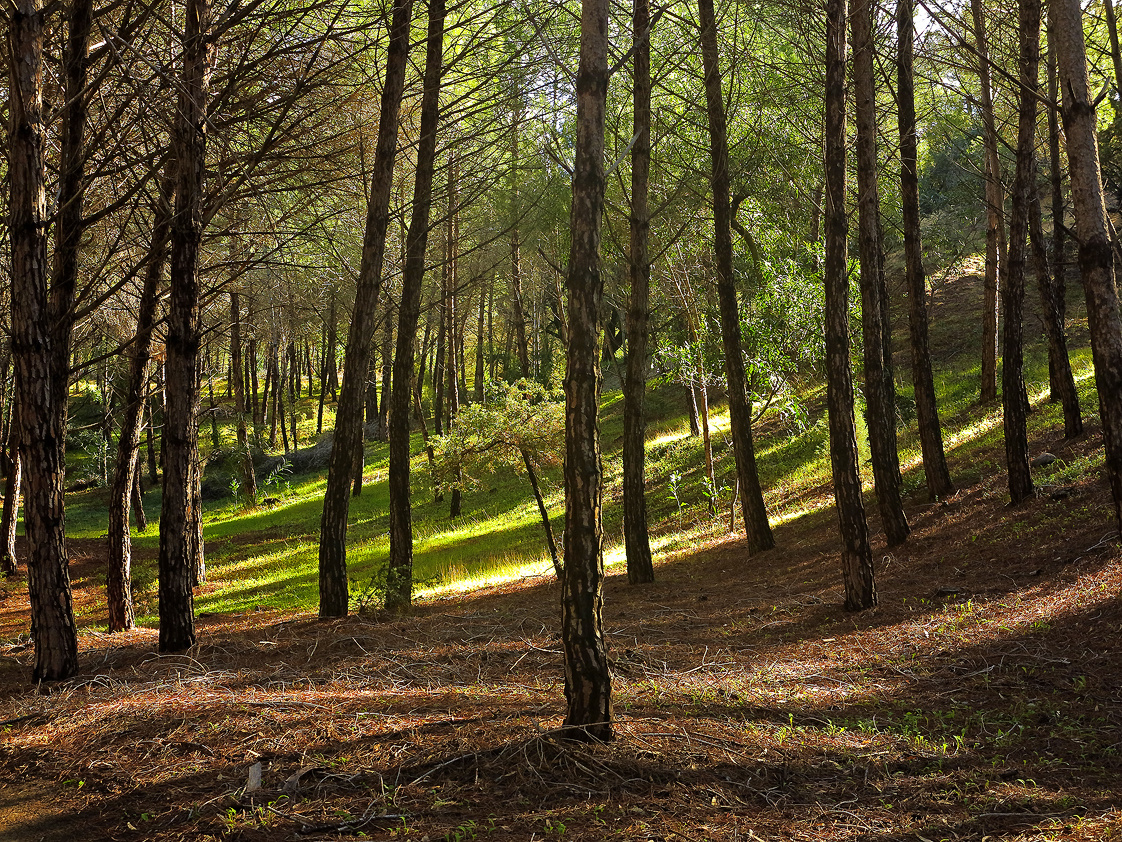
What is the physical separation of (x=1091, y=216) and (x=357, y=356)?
7.24 m

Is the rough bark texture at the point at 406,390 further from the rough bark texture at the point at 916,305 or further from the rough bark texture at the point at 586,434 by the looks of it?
the rough bark texture at the point at 916,305

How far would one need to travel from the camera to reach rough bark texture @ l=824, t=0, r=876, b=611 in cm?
783

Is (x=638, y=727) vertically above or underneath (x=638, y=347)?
underneath

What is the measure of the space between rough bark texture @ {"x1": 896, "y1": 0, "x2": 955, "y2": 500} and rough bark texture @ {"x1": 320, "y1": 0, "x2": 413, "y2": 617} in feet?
23.2

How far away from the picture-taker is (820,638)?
7336 mm

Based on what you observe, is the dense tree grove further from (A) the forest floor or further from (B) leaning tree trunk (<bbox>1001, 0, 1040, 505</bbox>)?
(A) the forest floor

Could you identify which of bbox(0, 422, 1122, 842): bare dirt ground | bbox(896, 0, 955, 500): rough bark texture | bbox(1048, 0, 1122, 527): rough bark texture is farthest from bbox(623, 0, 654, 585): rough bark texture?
bbox(1048, 0, 1122, 527): rough bark texture

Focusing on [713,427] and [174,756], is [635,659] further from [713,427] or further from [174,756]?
[713,427]

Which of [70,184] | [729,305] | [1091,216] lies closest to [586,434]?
[1091,216]

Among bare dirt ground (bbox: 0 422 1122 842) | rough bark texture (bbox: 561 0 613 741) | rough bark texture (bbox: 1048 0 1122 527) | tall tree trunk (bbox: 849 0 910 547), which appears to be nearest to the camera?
bare dirt ground (bbox: 0 422 1122 842)

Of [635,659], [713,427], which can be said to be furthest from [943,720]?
[713,427]

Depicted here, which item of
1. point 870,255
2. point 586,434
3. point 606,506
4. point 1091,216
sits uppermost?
point 870,255

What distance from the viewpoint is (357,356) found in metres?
9.34

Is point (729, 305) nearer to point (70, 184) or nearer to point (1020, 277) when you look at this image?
point (1020, 277)
